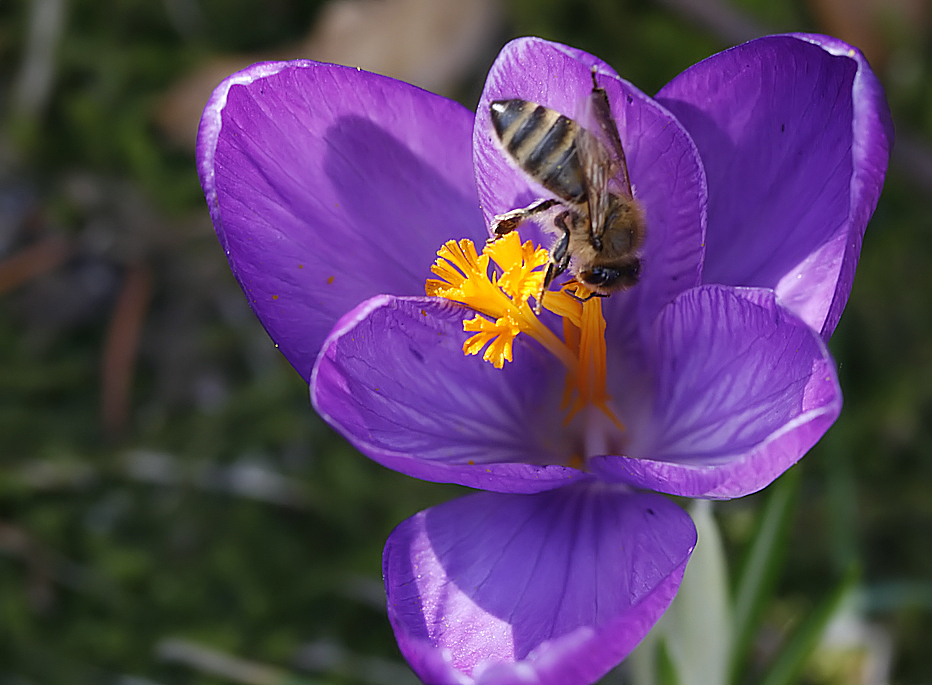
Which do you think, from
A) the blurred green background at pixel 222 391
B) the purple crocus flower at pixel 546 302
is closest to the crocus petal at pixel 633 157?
the purple crocus flower at pixel 546 302

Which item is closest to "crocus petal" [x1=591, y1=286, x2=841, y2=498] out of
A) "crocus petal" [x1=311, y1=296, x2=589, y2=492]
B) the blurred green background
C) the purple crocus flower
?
the purple crocus flower

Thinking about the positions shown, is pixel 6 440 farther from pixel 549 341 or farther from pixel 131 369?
pixel 549 341

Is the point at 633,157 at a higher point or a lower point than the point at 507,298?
higher

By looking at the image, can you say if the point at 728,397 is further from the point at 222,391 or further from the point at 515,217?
the point at 222,391

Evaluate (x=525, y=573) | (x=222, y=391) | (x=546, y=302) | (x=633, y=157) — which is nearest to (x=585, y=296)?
(x=546, y=302)

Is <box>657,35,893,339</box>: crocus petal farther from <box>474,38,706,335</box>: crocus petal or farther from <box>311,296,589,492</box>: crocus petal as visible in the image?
<box>311,296,589,492</box>: crocus petal

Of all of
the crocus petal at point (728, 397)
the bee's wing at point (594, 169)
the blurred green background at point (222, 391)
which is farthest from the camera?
the blurred green background at point (222, 391)

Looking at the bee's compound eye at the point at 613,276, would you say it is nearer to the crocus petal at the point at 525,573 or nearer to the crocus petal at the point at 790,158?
the crocus petal at the point at 790,158

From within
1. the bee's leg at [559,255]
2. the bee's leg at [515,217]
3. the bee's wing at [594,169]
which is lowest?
the bee's leg at [559,255]

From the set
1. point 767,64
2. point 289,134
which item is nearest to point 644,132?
point 767,64
